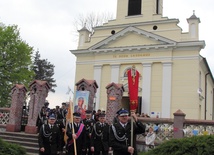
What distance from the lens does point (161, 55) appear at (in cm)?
2778

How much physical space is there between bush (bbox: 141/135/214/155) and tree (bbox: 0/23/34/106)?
31.3m

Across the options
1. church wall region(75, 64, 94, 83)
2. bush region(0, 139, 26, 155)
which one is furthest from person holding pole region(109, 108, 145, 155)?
church wall region(75, 64, 94, 83)

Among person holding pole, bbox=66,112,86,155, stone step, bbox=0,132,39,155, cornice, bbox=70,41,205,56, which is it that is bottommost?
stone step, bbox=0,132,39,155

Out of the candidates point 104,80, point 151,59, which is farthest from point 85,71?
point 151,59

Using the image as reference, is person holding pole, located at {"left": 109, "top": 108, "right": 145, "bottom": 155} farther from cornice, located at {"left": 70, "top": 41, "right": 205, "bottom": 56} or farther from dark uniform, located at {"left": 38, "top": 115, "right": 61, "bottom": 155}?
cornice, located at {"left": 70, "top": 41, "right": 205, "bottom": 56}

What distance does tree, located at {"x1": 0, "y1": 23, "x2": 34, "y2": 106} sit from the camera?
35656 mm

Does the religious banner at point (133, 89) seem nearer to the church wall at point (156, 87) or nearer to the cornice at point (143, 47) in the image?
the church wall at point (156, 87)

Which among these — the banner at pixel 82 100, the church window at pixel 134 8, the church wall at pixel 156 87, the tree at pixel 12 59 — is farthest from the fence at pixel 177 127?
the tree at pixel 12 59

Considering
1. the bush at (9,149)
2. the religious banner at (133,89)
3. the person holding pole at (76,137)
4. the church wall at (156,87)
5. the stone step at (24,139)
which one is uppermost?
the church wall at (156,87)

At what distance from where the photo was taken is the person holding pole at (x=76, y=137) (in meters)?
8.73

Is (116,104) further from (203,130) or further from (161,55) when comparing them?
(161,55)

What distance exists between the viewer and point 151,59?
28.1m

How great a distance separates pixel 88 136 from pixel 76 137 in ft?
7.02

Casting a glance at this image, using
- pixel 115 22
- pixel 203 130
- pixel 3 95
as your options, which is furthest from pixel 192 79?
pixel 3 95
